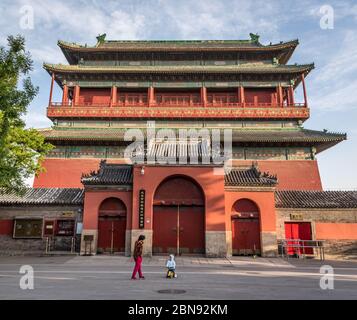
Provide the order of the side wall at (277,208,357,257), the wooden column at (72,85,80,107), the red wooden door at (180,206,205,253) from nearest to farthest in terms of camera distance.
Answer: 1. the red wooden door at (180,206,205,253)
2. the side wall at (277,208,357,257)
3. the wooden column at (72,85,80,107)

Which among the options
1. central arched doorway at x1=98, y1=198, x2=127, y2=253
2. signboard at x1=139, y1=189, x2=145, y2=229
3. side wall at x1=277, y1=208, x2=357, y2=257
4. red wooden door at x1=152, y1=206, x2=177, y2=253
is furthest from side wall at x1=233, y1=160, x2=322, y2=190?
central arched doorway at x1=98, y1=198, x2=127, y2=253

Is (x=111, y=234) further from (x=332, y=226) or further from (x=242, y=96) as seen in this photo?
(x=242, y=96)

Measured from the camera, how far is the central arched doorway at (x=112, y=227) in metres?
16.5

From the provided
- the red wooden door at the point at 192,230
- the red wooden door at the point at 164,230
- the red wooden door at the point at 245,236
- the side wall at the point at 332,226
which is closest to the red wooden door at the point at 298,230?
the side wall at the point at 332,226

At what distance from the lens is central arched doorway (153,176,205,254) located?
16.2 m

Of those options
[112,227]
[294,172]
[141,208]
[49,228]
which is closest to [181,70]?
[294,172]

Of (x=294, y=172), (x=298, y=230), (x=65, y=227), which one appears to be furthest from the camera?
(x=294, y=172)

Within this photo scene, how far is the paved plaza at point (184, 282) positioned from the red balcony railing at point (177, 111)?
49.5 feet

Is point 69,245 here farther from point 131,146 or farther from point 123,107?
point 123,107

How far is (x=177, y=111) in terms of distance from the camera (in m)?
26.5

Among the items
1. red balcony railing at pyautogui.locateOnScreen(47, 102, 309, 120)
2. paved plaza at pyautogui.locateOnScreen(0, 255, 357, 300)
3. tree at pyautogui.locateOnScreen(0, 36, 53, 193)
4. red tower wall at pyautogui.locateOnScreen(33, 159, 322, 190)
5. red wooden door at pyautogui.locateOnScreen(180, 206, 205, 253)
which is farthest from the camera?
red balcony railing at pyautogui.locateOnScreen(47, 102, 309, 120)

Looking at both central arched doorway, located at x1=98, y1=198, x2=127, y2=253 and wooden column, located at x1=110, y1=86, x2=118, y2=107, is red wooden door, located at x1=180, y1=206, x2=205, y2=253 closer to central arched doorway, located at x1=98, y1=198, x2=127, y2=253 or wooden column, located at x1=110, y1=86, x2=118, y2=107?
central arched doorway, located at x1=98, y1=198, x2=127, y2=253

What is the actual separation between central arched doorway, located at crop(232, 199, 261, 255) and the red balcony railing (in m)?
11.3

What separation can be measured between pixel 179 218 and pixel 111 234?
3732mm
